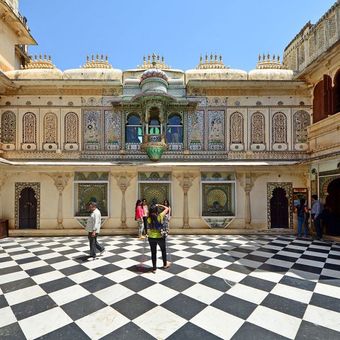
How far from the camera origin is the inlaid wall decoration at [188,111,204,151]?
9320 mm

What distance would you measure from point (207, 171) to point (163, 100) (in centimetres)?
358

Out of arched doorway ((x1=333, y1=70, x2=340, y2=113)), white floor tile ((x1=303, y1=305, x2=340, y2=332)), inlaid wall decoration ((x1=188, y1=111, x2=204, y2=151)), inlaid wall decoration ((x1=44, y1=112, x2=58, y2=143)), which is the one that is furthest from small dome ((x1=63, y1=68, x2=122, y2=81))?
white floor tile ((x1=303, y1=305, x2=340, y2=332))

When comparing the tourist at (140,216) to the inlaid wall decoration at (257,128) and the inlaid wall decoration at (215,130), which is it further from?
the inlaid wall decoration at (257,128)

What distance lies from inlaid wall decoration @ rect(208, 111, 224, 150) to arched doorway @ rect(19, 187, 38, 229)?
8.11 metres

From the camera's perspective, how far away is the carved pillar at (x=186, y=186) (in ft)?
29.8

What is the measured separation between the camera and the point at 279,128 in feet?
30.6

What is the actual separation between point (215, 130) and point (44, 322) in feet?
27.7

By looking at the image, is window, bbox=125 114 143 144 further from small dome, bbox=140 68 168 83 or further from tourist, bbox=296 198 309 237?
tourist, bbox=296 198 309 237

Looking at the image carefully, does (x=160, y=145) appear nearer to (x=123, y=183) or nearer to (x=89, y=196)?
(x=123, y=183)

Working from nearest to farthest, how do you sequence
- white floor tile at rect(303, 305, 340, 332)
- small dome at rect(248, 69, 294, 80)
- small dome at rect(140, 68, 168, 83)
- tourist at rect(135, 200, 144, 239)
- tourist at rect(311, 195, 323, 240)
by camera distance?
white floor tile at rect(303, 305, 340, 332) < tourist at rect(311, 195, 323, 240) < tourist at rect(135, 200, 144, 239) < small dome at rect(140, 68, 168, 83) < small dome at rect(248, 69, 294, 80)

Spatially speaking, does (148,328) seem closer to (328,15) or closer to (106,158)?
(106,158)

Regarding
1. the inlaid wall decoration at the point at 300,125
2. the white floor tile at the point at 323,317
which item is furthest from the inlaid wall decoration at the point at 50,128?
the inlaid wall decoration at the point at 300,125

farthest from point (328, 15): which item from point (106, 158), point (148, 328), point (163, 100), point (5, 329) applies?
point (5, 329)

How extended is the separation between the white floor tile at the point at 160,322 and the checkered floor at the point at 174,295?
13 mm
